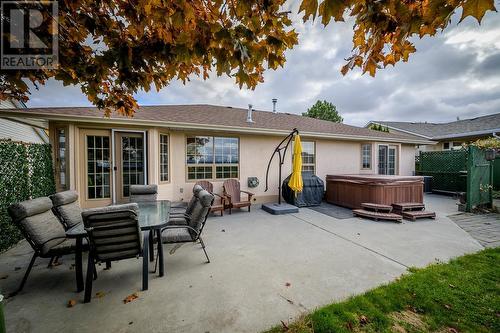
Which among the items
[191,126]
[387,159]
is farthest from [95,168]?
A: [387,159]

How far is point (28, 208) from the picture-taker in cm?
258

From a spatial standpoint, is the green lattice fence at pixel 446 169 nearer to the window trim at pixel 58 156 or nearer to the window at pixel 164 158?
the window at pixel 164 158

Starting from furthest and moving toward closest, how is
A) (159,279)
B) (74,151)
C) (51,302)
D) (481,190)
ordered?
(481,190) → (74,151) → (159,279) → (51,302)

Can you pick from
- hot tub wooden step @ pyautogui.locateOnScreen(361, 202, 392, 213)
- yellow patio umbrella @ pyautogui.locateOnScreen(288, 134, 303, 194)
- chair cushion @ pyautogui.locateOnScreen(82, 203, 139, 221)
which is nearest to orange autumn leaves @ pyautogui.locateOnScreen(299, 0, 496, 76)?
chair cushion @ pyautogui.locateOnScreen(82, 203, 139, 221)

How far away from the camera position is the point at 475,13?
3.71 feet

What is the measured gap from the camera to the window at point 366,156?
33.7 ft

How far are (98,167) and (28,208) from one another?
4.04m

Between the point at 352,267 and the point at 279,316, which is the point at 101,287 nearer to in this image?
the point at 279,316

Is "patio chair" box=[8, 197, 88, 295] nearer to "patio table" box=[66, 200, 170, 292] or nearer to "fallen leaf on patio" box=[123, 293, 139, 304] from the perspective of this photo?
"patio table" box=[66, 200, 170, 292]

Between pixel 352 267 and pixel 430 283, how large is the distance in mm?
915

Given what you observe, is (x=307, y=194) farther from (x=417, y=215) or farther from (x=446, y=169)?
(x=446, y=169)

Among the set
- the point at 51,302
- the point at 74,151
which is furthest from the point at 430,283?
the point at 74,151

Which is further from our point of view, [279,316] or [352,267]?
[352,267]

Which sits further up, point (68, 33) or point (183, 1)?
point (68, 33)
